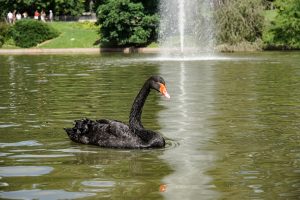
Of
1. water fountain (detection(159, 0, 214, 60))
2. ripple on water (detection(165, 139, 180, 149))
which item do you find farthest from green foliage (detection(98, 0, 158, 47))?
ripple on water (detection(165, 139, 180, 149))

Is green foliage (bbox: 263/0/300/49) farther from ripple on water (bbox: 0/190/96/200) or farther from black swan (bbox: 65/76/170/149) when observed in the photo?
ripple on water (bbox: 0/190/96/200)

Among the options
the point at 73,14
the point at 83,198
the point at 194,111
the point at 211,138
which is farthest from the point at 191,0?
the point at 83,198

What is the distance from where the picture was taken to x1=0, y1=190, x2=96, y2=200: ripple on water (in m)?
8.95

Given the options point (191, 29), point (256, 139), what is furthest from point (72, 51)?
point (256, 139)

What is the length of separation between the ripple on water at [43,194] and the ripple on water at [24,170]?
115 cm

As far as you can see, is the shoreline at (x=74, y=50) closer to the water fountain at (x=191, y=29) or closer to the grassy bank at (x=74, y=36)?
the water fountain at (x=191, y=29)

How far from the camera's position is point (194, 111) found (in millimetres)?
18203

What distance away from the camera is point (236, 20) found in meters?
64.1

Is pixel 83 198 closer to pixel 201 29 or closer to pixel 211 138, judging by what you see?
pixel 211 138

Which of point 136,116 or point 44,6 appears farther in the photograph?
point 44,6

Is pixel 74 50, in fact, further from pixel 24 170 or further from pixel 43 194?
pixel 43 194

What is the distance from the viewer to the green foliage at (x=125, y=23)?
7006 centimetres

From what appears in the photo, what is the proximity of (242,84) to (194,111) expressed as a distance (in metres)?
9.18

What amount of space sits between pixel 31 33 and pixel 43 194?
6666 cm
